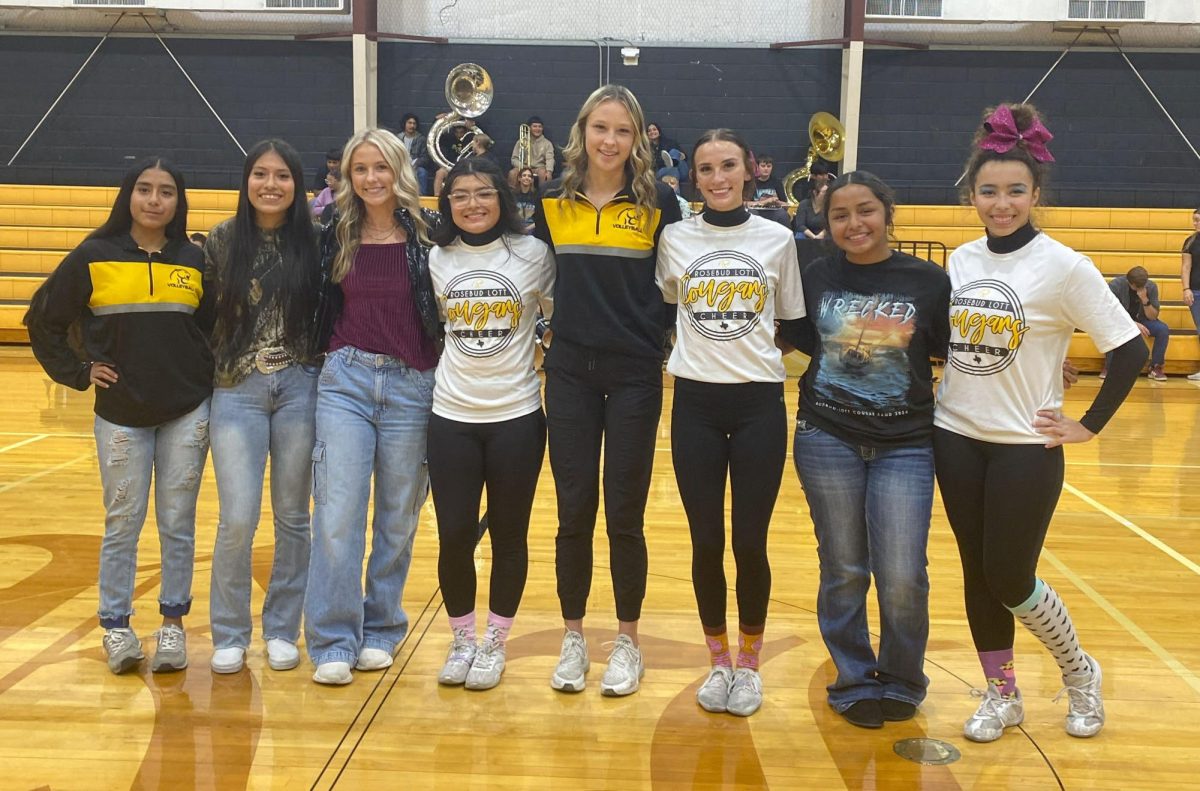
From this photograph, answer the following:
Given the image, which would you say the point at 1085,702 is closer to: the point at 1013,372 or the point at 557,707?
the point at 1013,372

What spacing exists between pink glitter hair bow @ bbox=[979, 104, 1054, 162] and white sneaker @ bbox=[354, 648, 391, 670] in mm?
2125

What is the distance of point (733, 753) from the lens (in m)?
2.61

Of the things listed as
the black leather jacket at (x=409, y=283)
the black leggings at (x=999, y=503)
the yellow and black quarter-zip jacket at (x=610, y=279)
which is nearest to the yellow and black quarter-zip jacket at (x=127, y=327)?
the black leather jacket at (x=409, y=283)

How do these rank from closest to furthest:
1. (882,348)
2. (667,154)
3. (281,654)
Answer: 1. (882,348)
2. (281,654)
3. (667,154)

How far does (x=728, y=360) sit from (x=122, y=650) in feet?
6.07

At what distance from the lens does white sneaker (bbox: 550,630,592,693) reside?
296cm

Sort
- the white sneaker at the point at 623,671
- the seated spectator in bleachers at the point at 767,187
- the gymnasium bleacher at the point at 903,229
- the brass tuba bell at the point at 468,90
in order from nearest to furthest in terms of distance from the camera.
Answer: the white sneaker at the point at 623,671
the seated spectator in bleachers at the point at 767,187
the gymnasium bleacher at the point at 903,229
the brass tuba bell at the point at 468,90

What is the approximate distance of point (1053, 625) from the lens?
2.71 meters

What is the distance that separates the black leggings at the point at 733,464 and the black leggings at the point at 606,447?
11cm

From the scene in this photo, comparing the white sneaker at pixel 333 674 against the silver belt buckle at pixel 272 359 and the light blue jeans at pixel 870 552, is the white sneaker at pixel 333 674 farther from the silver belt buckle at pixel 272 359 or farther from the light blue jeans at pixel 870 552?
the light blue jeans at pixel 870 552


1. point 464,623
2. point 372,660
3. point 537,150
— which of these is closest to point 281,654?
point 372,660

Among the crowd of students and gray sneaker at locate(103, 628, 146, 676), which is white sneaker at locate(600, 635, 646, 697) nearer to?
the crowd of students

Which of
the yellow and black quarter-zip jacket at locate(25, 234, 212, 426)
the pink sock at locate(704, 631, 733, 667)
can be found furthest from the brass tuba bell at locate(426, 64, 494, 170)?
the pink sock at locate(704, 631, 733, 667)

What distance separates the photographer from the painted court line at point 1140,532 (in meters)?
4.29
